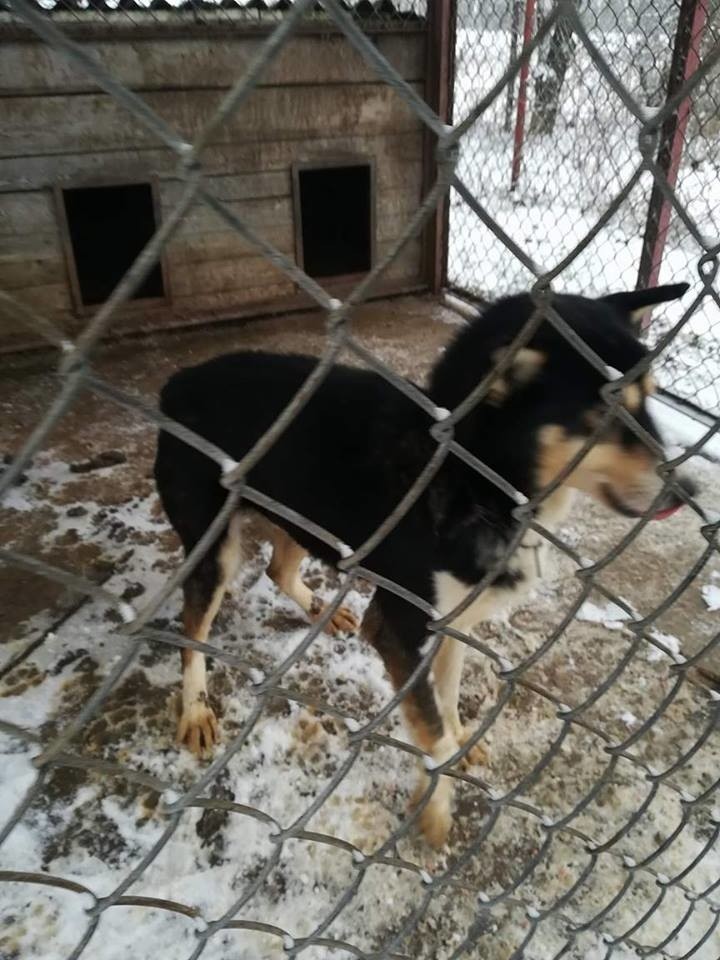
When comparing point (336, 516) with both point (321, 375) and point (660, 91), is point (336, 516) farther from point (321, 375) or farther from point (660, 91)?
point (660, 91)

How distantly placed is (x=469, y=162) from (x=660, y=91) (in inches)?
99.3

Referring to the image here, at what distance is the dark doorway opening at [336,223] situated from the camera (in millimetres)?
4914

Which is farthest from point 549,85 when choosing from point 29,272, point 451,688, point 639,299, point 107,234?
point 451,688

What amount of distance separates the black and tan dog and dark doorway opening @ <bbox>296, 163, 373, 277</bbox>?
3.16 metres

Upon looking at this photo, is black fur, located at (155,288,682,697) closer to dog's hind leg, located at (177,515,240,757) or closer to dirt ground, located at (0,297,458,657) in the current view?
dog's hind leg, located at (177,515,240,757)

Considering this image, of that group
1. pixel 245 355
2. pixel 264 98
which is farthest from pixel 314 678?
pixel 264 98

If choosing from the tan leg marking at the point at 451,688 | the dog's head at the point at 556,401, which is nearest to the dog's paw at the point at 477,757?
the tan leg marking at the point at 451,688

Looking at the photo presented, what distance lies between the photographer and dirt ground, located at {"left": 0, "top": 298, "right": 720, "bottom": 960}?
5.54 ft

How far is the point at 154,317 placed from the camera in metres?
4.56

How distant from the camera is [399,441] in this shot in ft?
5.65

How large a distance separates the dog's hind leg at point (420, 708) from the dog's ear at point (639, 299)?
903mm

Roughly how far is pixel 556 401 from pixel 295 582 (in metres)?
1.38

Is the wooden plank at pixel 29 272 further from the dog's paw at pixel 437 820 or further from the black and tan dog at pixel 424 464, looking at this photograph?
the dog's paw at pixel 437 820

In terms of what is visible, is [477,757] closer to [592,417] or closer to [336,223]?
[592,417]
